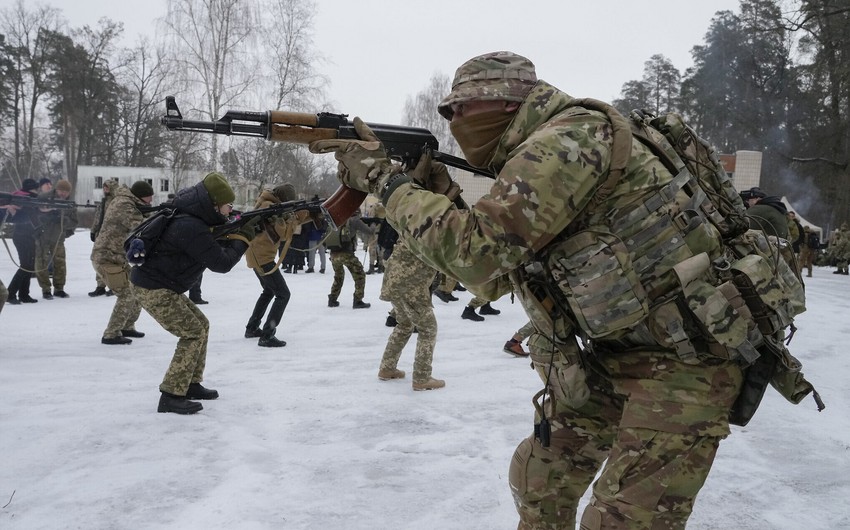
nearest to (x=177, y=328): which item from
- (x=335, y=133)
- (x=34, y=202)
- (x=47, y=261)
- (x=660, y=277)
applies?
(x=335, y=133)

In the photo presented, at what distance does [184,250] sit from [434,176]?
2392 millimetres

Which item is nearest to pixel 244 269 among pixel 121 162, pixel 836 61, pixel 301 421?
pixel 301 421

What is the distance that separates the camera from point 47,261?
33.8 ft

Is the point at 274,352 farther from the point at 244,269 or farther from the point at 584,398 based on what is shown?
the point at 244,269

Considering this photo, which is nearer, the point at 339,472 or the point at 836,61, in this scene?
the point at 339,472

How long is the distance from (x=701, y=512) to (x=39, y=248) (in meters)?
10.9

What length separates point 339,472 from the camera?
12.3 ft

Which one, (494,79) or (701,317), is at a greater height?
(494,79)

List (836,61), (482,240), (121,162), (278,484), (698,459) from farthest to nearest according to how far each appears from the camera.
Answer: (121,162) < (836,61) < (278,484) < (698,459) < (482,240)

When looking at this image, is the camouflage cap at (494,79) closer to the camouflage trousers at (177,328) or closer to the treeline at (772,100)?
the camouflage trousers at (177,328)

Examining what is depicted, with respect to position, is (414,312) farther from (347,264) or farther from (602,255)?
(347,264)

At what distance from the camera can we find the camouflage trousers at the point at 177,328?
15.7 ft

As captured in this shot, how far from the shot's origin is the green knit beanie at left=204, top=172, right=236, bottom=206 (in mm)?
4866

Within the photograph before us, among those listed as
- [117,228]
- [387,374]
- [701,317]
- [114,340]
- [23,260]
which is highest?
[701,317]
